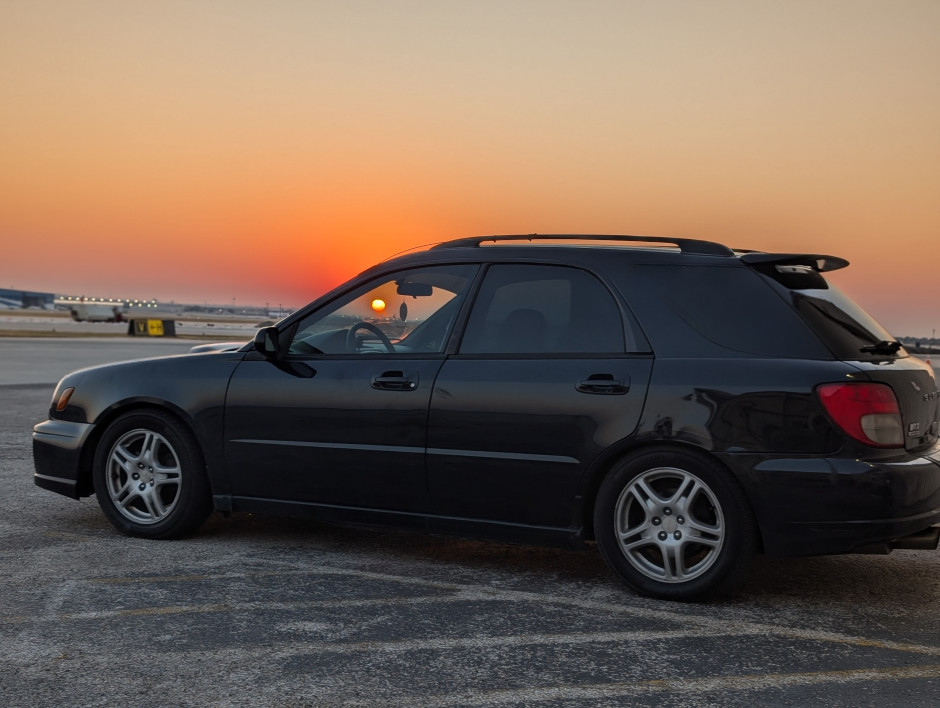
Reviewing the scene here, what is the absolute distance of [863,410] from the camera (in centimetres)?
437

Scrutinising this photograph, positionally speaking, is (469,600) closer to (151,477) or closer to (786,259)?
(786,259)

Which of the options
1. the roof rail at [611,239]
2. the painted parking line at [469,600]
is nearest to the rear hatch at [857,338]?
the roof rail at [611,239]

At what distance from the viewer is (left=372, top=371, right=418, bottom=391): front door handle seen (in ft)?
17.1

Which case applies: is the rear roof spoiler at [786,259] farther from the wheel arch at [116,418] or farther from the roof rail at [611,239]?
the wheel arch at [116,418]

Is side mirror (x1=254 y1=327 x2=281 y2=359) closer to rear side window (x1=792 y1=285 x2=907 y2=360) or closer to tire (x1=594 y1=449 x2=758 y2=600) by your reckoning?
tire (x1=594 y1=449 x2=758 y2=600)

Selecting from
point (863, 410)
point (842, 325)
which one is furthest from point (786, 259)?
point (863, 410)

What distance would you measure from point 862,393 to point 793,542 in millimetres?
696

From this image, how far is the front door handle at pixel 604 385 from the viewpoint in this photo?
15.5 ft

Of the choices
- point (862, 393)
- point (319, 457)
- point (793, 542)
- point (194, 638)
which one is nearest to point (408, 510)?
point (319, 457)

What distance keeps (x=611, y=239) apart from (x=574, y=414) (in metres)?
0.99

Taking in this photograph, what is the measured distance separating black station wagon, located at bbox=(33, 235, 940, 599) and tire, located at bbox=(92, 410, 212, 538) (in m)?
0.01

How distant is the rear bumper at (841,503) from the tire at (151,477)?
9.92 feet

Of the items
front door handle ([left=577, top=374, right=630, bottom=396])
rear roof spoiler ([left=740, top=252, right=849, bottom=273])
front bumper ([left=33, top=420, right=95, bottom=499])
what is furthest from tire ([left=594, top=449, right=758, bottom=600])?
front bumper ([left=33, top=420, right=95, bottom=499])

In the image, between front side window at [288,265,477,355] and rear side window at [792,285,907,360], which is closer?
rear side window at [792,285,907,360]
